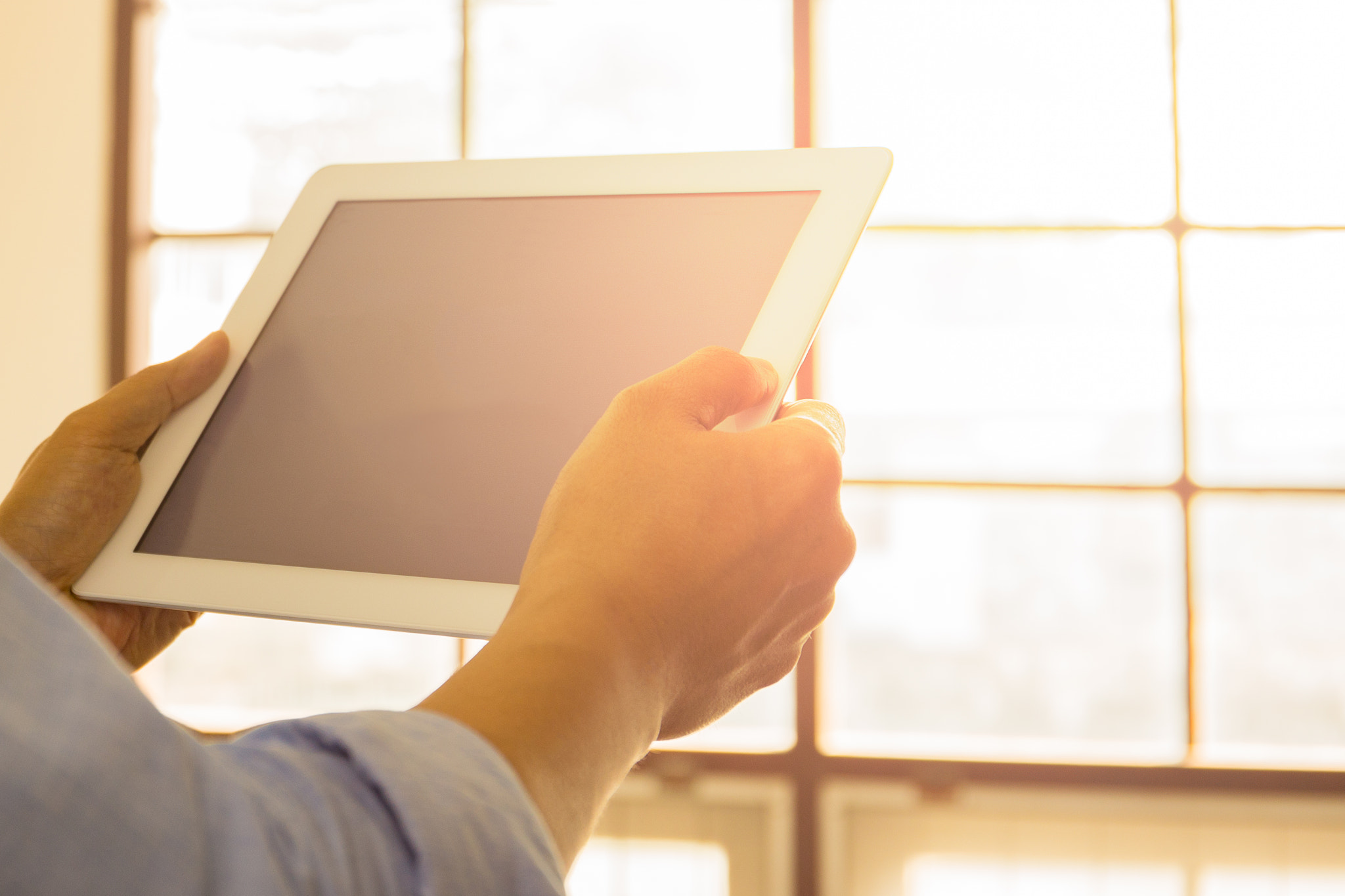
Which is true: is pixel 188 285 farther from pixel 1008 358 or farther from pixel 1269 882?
pixel 1269 882

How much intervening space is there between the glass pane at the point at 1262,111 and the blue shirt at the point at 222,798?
125cm

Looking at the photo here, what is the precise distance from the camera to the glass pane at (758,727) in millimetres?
1188

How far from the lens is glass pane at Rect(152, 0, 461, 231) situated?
128cm

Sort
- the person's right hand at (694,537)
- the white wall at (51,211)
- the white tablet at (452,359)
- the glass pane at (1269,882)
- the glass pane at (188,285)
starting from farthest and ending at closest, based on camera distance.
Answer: the glass pane at (188,285), the white wall at (51,211), the glass pane at (1269,882), the white tablet at (452,359), the person's right hand at (694,537)

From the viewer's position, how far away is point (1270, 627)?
44.6 inches

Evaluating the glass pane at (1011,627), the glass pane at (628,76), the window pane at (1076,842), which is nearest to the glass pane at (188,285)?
the glass pane at (628,76)

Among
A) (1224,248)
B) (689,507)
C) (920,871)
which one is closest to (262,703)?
(920,871)

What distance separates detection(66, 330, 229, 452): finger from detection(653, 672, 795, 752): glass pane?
2.81 ft

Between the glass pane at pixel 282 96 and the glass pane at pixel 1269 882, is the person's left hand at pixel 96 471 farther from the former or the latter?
the glass pane at pixel 1269 882

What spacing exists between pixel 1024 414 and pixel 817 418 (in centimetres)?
87

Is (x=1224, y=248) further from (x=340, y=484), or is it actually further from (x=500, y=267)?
(x=340, y=484)

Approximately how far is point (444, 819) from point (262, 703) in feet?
4.25

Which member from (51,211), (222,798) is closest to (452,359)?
(222,798)

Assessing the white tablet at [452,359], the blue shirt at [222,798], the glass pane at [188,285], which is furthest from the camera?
the glass pane at [188,285]
